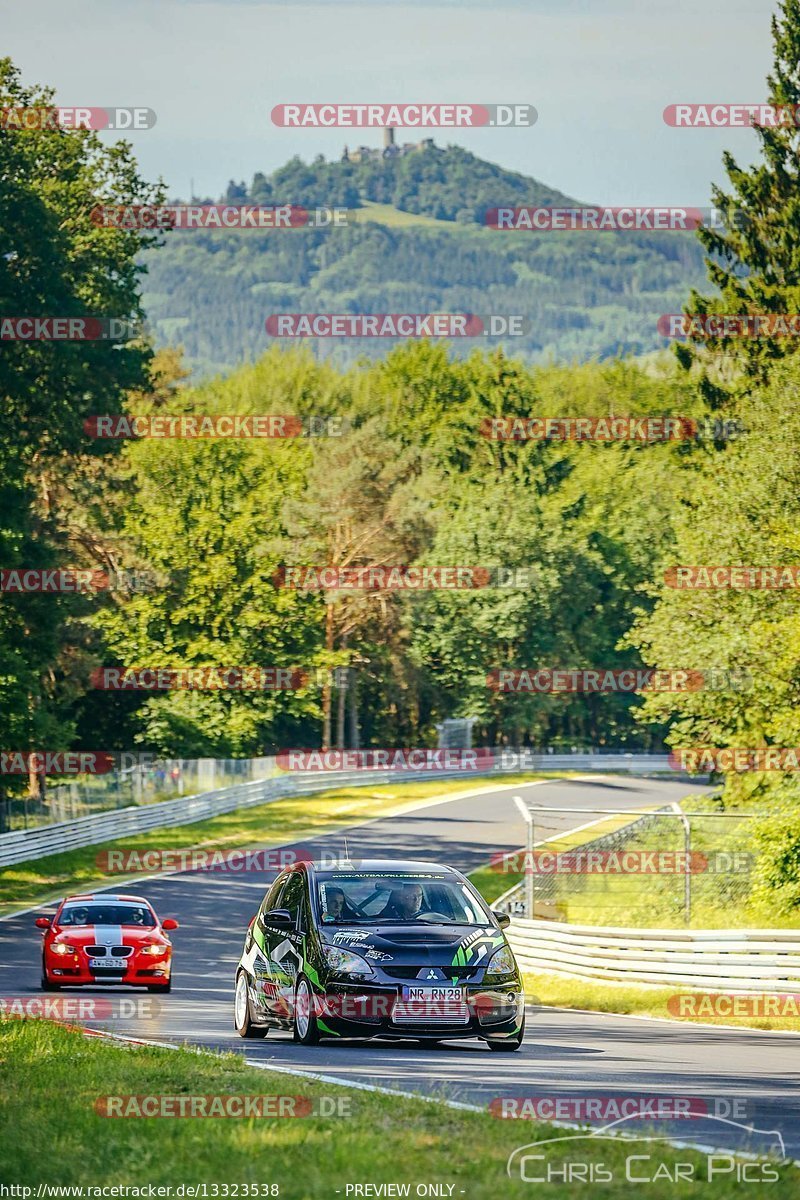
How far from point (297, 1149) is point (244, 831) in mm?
46481

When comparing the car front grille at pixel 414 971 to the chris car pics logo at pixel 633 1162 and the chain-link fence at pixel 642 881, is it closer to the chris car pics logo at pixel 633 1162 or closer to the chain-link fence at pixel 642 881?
the chris car pics logo at pixel 633 1162

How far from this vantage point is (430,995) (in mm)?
14195

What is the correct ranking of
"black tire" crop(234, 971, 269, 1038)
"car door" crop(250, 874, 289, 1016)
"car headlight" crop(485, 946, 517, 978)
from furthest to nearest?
"black tire" crop(234, 971, 269, 1038) → "car door" crop(250, 874, 289, 1016) → "car headlight" crop(485, 946, 517, 978)

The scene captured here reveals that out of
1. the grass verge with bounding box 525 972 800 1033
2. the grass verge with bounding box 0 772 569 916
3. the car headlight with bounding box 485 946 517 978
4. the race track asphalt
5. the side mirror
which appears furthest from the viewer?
the grass verge with bounding box 0 772 569 916

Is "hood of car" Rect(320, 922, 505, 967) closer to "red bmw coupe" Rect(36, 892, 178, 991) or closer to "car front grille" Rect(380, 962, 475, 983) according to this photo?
"car front grille" Rect(380, 962, 475, 983)

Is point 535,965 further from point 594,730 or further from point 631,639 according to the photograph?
point 594,730

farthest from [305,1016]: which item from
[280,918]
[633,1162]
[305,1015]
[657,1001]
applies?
[657,1001]

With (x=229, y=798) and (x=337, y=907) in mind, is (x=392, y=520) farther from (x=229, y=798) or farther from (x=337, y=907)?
(x=337, y=907)

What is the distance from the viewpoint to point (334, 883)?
613 inches

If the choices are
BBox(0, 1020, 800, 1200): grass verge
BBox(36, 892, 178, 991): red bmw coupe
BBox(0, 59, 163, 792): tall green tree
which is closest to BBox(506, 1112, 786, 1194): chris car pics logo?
BBox(0, 1020, 800, 1200): grass verge

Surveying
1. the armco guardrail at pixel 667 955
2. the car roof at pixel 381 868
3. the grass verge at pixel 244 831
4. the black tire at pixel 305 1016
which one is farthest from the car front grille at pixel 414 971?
the grass verge at pixel 244 831

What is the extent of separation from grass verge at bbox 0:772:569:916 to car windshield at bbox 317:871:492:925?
24087mm

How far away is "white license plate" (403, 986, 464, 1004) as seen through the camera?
14.2 meters

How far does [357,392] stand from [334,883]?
89801mm
